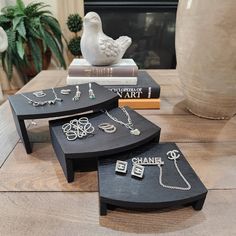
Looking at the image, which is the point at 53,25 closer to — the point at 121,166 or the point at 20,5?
the point at 20,5

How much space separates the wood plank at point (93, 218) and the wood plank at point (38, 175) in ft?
0.06

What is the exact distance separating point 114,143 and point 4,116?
1.14 ft

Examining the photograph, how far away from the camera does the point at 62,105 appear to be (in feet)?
1.42

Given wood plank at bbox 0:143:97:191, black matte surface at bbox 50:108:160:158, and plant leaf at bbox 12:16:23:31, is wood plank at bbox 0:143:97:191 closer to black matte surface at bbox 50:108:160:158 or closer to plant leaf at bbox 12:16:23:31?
black matte surface at bbox 50:108:160:158

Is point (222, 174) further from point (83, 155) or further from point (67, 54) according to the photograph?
point (67, 54)

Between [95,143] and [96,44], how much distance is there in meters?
0.34

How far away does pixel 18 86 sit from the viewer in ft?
5.29

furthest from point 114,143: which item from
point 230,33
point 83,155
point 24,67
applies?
point 24,67

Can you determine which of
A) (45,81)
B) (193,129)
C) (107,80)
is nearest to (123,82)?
(107,80)

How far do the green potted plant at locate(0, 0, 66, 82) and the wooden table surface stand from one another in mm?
1000

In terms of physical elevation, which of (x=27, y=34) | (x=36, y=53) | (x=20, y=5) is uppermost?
(x=20, y=5)

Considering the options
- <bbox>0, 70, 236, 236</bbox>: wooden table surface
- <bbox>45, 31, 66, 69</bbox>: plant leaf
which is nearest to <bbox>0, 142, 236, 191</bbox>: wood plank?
<bbox>0, 70, 236, 236</bbox>: wooden table surface

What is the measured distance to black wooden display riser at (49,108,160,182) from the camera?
0.34 metres

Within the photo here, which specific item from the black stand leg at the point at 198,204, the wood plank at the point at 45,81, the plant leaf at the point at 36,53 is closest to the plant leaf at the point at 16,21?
the plant leaf at the point at 36,53
